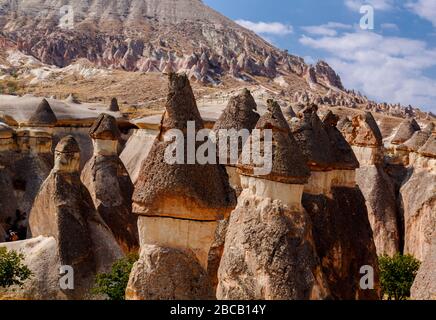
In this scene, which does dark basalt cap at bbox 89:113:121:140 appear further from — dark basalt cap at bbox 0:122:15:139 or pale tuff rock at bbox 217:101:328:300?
pale tuff rock at bbox 217:101:328:300

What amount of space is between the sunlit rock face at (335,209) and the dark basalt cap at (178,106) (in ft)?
8.13

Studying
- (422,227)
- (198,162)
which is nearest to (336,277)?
(198,162)

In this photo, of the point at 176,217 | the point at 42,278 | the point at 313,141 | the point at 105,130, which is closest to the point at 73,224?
the point at 42,278

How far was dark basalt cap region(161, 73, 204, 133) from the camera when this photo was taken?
660 cm

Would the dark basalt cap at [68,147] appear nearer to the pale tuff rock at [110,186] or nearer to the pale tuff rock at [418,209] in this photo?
the pale tuff rock at [110,186]

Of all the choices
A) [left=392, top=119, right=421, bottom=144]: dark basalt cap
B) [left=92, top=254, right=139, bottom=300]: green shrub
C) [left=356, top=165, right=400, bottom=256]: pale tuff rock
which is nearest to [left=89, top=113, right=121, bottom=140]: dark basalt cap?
[left=92, top=254, right=139, bottom=300]: green shrub

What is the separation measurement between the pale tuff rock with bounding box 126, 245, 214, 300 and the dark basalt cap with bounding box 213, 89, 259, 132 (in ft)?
11.3

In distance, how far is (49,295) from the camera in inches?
379

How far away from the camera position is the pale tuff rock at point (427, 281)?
20.9 feet

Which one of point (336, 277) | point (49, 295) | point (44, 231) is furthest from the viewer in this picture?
point (44, 231)

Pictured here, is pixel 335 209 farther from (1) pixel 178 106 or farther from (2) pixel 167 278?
(2) pixel 167 278

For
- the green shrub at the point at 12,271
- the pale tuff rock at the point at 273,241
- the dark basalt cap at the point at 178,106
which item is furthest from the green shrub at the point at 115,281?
the dark basalt cap at the point at 178,106

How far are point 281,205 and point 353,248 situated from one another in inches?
122

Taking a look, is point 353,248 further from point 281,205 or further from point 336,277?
point 281,205
